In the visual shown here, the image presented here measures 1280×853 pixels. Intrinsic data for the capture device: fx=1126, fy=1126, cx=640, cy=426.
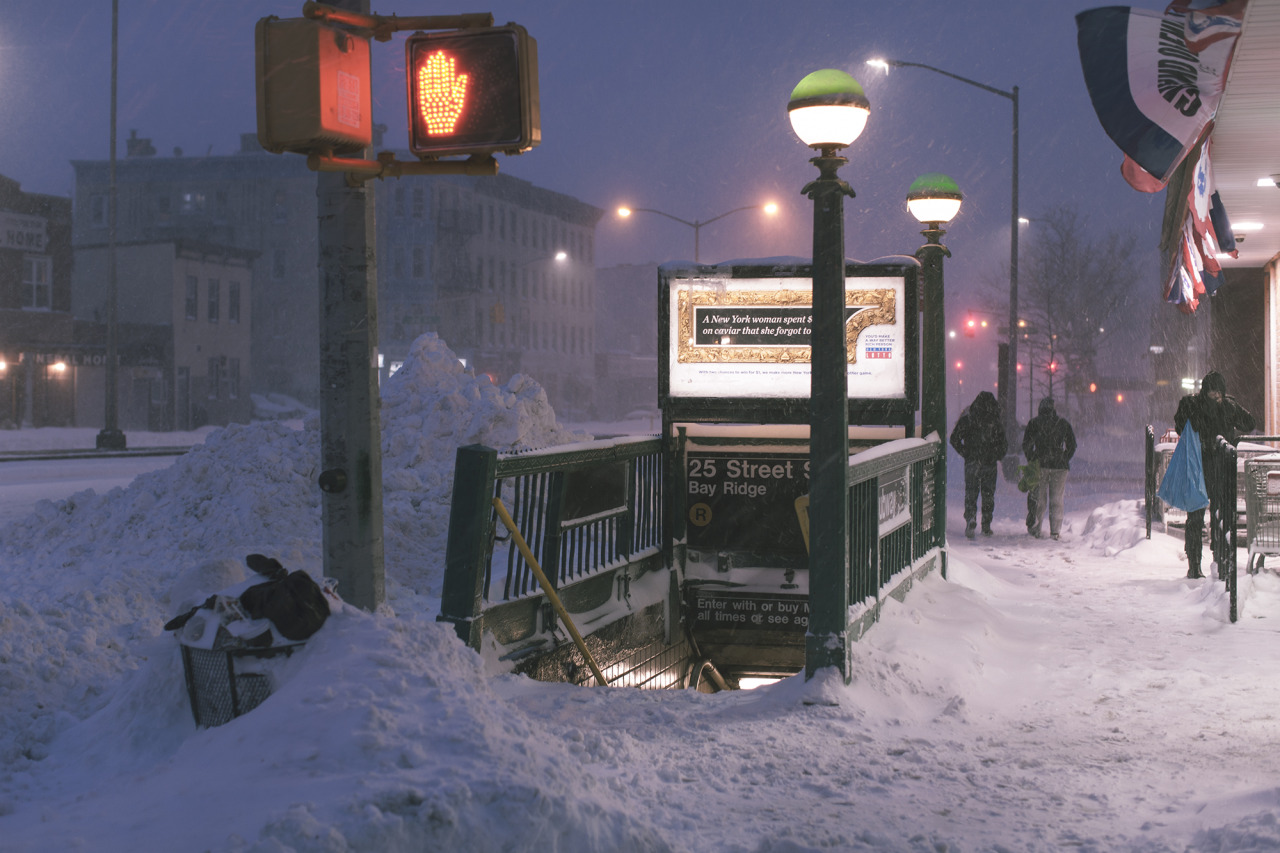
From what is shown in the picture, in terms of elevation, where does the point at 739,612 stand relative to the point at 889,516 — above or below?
below

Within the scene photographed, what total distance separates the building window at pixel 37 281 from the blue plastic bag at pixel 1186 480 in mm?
44950

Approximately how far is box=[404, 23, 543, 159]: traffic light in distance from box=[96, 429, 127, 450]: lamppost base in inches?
1279

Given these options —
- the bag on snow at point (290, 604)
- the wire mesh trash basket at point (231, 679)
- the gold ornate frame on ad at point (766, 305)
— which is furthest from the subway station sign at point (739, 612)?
the wire mesh trash basket at point (231, 679)

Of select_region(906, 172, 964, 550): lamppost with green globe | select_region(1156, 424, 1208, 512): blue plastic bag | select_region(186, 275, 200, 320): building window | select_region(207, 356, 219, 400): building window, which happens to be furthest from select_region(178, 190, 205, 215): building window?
Answer: select_region(1156, 424, 1208, 512): blue plastic bag

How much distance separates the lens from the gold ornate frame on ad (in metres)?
11.0

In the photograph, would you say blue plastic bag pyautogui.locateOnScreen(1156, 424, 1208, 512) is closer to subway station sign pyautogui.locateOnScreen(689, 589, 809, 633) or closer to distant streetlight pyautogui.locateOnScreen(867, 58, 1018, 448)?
subway station sign pyautogui.locateOnScreen(689, 589, 809, 633)

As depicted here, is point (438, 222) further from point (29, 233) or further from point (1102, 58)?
point (1102, 58)

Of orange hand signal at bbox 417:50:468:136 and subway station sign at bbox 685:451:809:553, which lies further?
subway station sign at bbox 685:451:809:553

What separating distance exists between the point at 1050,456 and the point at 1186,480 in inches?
190

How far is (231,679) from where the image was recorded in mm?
4988

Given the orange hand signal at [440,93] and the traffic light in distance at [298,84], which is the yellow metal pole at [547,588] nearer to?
the orange hand signal at [440,93]

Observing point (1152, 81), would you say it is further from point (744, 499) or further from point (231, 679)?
point (231, 679)

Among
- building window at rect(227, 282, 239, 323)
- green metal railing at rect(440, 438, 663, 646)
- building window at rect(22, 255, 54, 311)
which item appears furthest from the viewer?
building window at rect(227, 282, 239, 323)

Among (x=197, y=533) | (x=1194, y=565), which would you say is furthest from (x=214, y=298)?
(x=1194, y=565)
